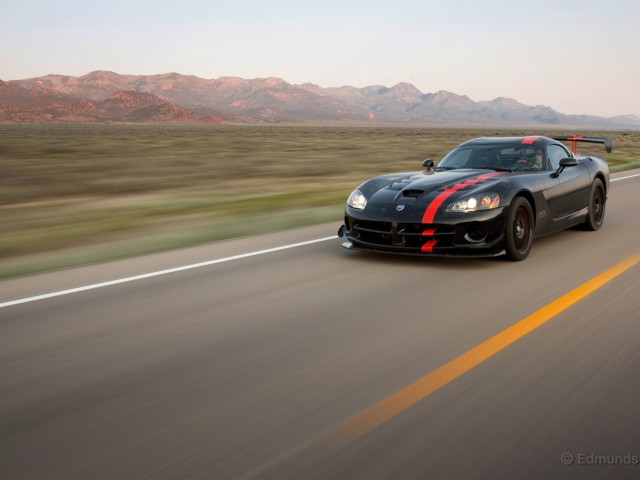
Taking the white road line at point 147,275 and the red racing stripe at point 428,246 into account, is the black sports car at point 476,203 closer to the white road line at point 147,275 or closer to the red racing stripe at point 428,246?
the red racing stripe at point 428,246

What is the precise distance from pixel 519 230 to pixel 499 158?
1.31 m

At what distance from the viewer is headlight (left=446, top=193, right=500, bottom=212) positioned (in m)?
7.18

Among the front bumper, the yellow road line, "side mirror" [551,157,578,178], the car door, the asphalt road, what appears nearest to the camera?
the asphalt road

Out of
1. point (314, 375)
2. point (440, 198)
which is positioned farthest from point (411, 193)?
point (314, 375)

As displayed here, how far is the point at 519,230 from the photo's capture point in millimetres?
7594

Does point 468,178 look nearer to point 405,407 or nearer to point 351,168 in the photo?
point 405,407

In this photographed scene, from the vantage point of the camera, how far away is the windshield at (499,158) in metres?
8.45

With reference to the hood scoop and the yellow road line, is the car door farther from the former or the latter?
the yellow road line

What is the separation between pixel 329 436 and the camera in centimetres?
329

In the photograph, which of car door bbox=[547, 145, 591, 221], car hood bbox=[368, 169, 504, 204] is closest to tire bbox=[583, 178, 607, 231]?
car door bbox=[547, 145, 591, 221]

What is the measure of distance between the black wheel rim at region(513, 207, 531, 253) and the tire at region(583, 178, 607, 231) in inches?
81.4

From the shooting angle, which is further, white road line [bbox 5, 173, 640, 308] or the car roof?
the car roof

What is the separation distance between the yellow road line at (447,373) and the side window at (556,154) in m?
2.85

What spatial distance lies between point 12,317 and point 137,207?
7945 mm
